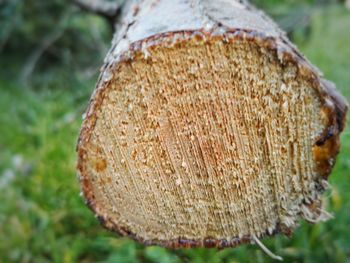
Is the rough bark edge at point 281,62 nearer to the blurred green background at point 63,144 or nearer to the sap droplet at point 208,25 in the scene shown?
the sap droplet at point 208,25

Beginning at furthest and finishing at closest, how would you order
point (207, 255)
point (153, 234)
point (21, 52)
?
point (21, 52) → point (207, 255) → point (153, 234)

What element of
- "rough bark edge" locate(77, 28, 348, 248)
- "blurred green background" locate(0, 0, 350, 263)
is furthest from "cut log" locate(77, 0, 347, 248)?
"blurred green background" locate(0, 0, 350, 263)

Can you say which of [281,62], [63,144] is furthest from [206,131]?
[63,144]

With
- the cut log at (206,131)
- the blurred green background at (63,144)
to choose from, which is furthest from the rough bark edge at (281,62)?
the blurred green background at (63,144)

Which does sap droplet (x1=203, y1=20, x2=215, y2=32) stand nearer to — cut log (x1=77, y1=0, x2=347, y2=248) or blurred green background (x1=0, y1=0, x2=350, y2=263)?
cut log (x1=77, y1=0, x2=347, y2=248)

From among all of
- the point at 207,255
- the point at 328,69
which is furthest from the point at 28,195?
the point at 328,69

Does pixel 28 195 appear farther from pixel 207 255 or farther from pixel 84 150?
pixel 84 150

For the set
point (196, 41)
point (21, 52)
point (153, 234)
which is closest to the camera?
point (196, 41)
